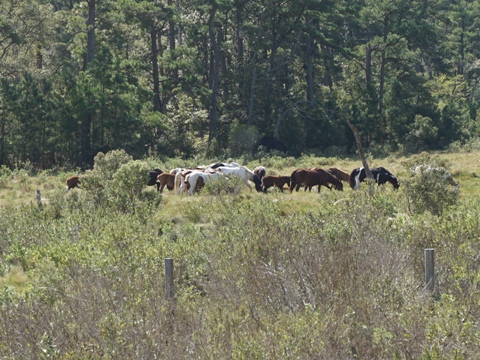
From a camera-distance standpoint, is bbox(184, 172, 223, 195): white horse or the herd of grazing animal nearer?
bbox(184, 172, 223, 195): white horse

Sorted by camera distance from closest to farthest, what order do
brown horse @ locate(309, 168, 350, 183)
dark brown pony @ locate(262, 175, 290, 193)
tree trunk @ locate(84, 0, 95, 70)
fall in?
dark brown pony @ locate(262, 175, 290, 193), brown horse @ locate(309, 168, 350, 183), tree trunk @ locate(84, 0, 95, 70)

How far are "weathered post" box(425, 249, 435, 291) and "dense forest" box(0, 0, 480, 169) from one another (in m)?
30.8

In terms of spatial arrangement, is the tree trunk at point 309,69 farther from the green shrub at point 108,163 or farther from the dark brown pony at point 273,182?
the green shrub at point 108,163

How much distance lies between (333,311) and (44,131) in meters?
33.0

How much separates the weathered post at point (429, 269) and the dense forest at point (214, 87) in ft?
101

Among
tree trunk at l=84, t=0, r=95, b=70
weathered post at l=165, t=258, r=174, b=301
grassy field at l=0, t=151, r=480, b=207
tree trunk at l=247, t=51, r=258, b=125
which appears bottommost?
grassy field at l=0, t=151, r=480, b=207

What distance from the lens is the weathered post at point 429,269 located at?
10578mm

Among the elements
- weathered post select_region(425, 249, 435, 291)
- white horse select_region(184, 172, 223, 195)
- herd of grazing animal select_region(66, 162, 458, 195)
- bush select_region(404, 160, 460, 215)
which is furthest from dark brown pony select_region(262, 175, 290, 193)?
weathered post select_region(425, 249, 435, 291)

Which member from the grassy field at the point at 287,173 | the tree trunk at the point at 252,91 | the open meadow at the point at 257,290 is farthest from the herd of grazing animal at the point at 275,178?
the tree trunk at the point at 252,91

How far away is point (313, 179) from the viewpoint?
26812 millimetres

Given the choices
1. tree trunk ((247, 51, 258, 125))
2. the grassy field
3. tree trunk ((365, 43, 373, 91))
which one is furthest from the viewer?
tree trunk ((365, 43, 373, 91))

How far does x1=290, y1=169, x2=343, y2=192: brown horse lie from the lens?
87.4 feet

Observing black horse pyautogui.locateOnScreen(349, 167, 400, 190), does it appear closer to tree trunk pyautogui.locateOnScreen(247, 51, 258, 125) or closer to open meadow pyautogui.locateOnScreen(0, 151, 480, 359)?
open meadow pyautogui.locateOnScreen(0, 151, 480, 359)

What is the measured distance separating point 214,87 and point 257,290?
3551 cm
